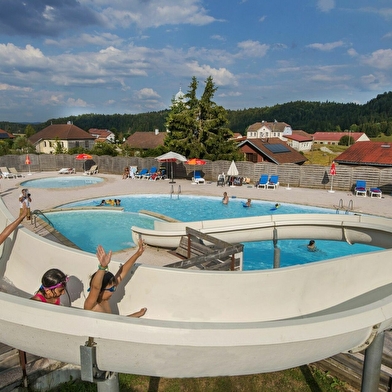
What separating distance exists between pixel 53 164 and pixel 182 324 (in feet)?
110

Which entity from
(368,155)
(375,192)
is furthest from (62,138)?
(375,192)

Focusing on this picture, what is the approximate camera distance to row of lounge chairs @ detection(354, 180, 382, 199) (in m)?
19.8

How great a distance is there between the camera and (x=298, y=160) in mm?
35812

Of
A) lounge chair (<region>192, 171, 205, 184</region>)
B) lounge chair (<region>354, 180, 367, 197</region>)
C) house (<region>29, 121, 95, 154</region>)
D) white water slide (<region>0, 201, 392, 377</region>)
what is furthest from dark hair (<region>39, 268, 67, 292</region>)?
house (<region>29, 121, 95, 154</region>)

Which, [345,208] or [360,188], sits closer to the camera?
[345,208]

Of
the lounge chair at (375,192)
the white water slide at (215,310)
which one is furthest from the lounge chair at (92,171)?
the white water slide at (215,310)

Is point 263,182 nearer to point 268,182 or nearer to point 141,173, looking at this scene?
point 268,182

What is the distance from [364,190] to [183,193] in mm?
11385

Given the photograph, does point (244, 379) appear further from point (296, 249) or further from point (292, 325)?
point (296, 249)

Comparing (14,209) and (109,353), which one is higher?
(109,353)

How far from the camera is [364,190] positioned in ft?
66.8

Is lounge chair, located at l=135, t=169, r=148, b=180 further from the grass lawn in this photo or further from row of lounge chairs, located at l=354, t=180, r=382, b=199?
the grass lawn

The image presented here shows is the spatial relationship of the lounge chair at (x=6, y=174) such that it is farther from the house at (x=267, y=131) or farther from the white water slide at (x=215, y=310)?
the house at (x=267, y=131)

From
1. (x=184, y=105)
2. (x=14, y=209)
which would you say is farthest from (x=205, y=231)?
(x=184, y=105)
